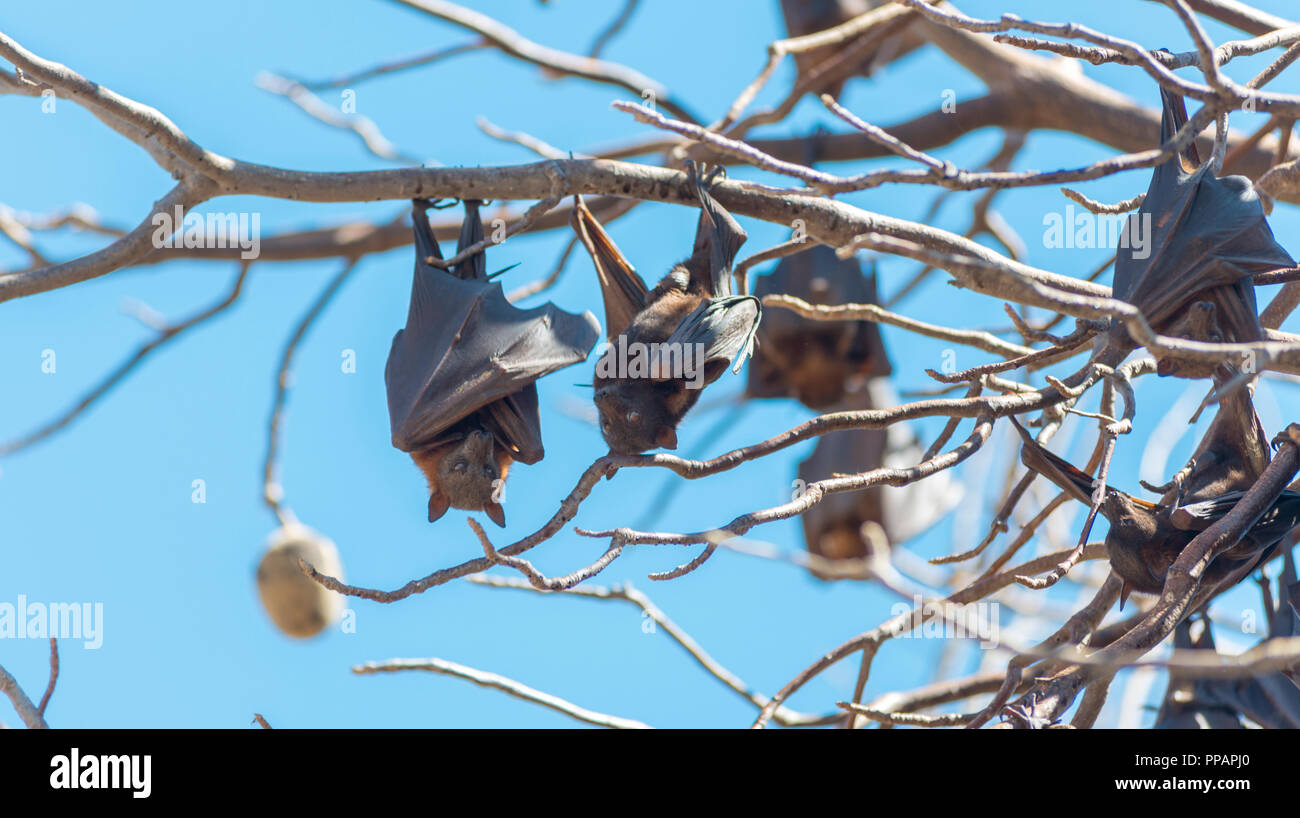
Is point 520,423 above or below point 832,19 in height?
below

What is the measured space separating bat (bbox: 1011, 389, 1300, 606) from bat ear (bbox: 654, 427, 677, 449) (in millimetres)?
1658

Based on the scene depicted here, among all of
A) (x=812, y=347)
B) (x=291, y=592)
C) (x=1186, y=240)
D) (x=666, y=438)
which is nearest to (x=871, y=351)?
(x=812, y=347)

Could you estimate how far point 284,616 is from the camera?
32.3 feet

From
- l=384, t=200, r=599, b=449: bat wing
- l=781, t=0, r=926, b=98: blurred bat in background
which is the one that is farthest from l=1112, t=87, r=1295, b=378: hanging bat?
l=781, t=0, r=926, b=98: blurred bat in background

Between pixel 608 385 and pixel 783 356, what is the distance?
5.59 meters

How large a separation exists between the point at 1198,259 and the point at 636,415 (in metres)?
2.29

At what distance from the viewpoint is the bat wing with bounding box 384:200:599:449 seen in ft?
18.4

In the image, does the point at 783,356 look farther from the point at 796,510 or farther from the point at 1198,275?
the point at 796,510

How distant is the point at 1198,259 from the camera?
4.37 metres

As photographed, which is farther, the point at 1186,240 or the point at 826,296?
the point at 826,296

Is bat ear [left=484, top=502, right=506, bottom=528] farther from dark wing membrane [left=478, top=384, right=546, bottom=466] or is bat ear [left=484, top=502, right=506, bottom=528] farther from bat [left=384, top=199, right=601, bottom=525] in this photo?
dark wing membrane [left=478, top=384, right=546, bottom=466]

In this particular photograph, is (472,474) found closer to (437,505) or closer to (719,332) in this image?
(437,505)
